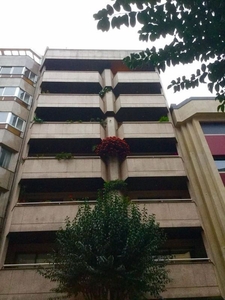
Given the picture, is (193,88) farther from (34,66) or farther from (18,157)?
(34,66)

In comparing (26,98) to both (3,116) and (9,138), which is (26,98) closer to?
(3,116)

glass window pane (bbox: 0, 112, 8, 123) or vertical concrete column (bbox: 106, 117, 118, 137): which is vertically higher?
glass window pane (bbox: 0, 112, 8, 123)

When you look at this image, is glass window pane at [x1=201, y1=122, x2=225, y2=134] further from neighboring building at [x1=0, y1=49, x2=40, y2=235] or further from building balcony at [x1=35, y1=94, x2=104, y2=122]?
neighboring building at [x1=0, y1=49, x2=40, y2=235]

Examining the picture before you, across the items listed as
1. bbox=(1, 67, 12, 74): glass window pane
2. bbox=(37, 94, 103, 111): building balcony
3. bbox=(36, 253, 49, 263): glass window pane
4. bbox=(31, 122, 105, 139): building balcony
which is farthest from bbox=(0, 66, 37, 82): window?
bbox=(36, 253, 49, 263): glass window pane

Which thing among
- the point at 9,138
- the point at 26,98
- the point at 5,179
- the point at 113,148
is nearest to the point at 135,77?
the point at 113,148

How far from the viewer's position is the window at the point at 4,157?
16175mm

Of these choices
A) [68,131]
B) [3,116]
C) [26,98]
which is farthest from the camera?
[26,98]

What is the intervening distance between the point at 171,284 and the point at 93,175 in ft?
22.4

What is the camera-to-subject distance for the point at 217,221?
13.3 meters

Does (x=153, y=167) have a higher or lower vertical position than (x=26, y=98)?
lower

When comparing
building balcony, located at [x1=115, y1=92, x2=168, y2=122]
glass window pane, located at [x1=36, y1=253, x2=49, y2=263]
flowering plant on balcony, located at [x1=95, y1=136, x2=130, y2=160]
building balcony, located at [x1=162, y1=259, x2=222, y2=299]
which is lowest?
building balcony, located at [x1=162, y1=259, x2=222, y2=299]

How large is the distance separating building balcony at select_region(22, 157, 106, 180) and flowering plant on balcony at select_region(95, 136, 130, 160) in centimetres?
54

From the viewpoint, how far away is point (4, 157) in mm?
16453

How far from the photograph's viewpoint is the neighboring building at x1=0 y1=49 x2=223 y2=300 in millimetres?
11359
